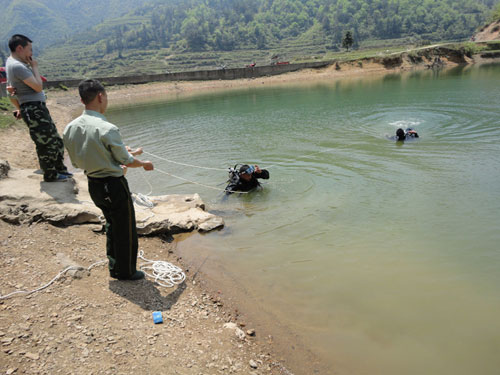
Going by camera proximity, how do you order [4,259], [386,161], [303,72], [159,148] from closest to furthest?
[4,259], [386,161], [159,148], [303,72]

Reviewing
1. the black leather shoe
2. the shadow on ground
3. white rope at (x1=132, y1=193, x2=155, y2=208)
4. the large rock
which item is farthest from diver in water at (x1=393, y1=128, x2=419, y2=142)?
the black leather shoe

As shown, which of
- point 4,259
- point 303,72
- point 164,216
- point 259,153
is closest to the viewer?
point 4,259

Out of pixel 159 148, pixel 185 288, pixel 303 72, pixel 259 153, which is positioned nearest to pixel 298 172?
pixel 259 153

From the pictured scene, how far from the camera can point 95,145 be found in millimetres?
3566

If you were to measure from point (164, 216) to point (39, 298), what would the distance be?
3388 millimetres

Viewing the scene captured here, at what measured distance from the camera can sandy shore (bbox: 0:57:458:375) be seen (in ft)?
9.60

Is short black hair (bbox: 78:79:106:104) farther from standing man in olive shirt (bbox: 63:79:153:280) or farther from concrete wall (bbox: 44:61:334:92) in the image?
concrete wall (bbox: 44:61:334:92)

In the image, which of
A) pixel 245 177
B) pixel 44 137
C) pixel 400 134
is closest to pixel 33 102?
pixel 44 137

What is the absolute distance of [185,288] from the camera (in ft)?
15.4

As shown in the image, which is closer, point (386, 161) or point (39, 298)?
point (39, 298)

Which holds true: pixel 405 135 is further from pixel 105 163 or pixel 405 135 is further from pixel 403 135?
pixel 105 163

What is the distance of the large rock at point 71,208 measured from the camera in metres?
5.53

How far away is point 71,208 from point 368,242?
202 inches

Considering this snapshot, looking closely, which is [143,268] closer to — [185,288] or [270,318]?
[185,288]
